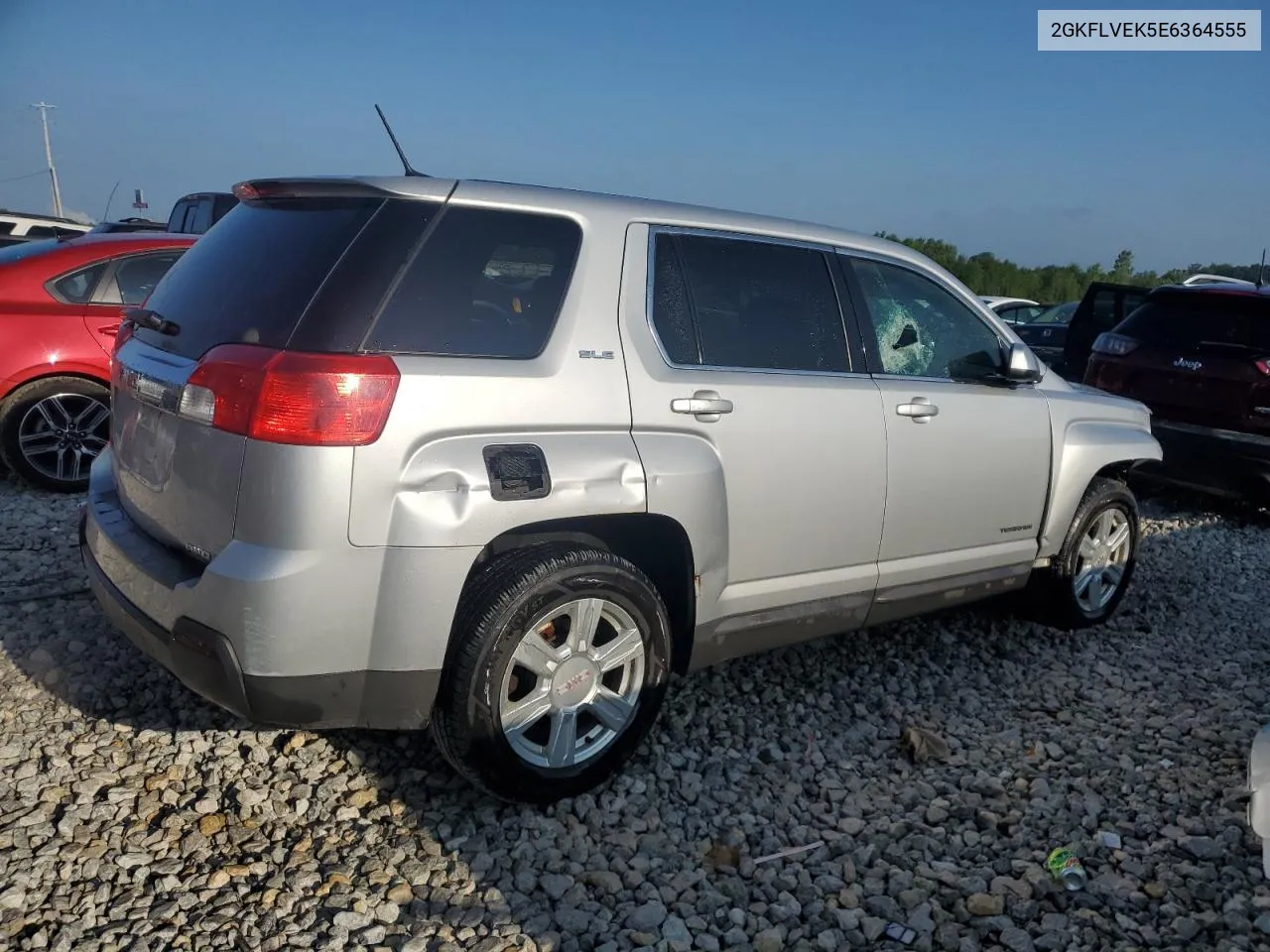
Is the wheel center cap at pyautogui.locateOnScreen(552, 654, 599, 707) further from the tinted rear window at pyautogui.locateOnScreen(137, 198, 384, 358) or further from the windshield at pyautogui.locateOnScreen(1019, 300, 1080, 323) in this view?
the windshield at pyautogui.locateOnScreen(1019, 300, 1080, 323)

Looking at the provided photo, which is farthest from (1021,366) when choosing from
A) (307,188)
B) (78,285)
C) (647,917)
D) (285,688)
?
(78,285)

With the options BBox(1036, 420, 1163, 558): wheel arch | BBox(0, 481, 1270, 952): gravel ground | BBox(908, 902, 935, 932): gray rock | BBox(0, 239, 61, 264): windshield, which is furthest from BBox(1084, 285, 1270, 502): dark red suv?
BBox(0, 239, 61, 264): windshield

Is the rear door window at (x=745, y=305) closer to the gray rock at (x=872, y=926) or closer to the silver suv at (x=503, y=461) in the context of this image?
the silver suv at (x=503, y=461)

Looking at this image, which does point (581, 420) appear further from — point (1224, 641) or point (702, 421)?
point (1224, 641)

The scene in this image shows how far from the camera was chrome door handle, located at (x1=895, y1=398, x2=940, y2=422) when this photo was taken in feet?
12.7

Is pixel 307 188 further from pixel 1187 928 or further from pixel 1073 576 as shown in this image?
pixel 1073 576

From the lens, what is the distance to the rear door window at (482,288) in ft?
9.05

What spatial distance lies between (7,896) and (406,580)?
50.6 inches

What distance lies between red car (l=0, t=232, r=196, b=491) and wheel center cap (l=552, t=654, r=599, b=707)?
4317 mm

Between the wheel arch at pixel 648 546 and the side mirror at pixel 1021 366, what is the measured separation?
6.14ft

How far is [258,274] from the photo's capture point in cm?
293

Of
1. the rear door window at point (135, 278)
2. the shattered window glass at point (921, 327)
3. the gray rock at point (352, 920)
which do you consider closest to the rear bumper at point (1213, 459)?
the shattered window glass at point (921, 327)

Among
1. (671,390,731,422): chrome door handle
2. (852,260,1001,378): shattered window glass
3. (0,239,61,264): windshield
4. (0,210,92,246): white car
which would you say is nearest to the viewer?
(671,390,731,422): chrome door handle

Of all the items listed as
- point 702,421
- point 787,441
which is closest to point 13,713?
point 702,421
